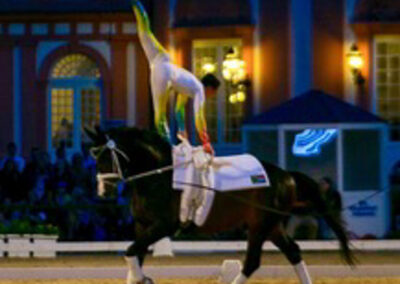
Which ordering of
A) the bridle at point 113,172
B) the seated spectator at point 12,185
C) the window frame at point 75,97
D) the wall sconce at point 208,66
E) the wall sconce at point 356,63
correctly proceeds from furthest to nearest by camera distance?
the window frame at point 75,97 < the wall sconce at point 208,66 < the wall sconce at point 356,63 < the seated spectator at point 12,185 < the bridle at point 113,172

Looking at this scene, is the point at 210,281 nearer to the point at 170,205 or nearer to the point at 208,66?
the point at 170,205

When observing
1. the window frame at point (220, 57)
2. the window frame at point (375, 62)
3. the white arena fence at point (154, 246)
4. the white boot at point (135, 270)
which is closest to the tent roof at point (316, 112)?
the window frame at point (375, 62)

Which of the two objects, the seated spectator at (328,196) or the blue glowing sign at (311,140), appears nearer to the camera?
the seated spectator at (328,196)

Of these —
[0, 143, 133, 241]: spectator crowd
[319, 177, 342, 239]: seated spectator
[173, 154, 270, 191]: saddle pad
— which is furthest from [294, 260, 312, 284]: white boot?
[0, 143, 133, 241]: spectator crowd

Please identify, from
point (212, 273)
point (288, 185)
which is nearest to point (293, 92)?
point (212, 273)

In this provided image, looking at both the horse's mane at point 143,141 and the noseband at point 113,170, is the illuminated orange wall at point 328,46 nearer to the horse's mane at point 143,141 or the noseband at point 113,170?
the horse's mane at point 143,141

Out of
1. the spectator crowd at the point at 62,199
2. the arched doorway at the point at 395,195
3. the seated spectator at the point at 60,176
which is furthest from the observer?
the arched doorway at the point at 395,195

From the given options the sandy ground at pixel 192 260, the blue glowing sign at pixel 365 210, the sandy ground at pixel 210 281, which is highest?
the sandy ground at pixel 210 281

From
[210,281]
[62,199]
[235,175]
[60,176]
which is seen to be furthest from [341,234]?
[60,176]

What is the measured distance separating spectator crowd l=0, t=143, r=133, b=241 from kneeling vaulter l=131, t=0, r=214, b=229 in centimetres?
860

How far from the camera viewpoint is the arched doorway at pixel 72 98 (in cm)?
3059

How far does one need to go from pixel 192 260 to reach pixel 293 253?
601cm

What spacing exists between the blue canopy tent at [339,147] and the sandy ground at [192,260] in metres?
2.56

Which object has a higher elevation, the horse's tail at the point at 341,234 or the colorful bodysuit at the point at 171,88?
the colorful bodysuit at the point at 171,88
